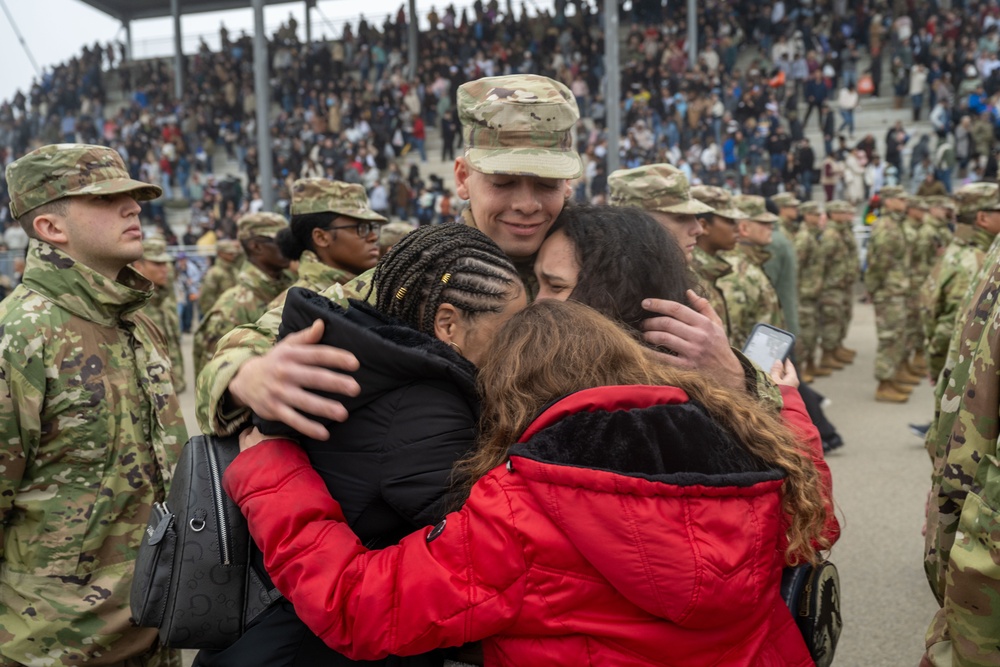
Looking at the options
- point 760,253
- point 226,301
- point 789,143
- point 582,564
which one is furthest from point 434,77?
point 582,564

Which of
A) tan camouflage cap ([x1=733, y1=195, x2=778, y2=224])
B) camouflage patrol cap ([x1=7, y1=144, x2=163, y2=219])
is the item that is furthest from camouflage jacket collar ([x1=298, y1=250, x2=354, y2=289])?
tan camouflage cap ([x1=733, y1=195, x2=778, y2=224])

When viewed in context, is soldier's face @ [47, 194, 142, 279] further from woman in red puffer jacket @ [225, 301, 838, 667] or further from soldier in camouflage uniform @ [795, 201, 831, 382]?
soldier in camouflage uniform @ [795, 201, 831, 382]

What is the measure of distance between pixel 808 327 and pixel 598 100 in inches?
520

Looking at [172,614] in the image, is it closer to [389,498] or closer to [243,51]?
[389,498]

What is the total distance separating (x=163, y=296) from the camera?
9.17m

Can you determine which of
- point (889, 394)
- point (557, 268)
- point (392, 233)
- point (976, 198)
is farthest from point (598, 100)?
point (557, 268)

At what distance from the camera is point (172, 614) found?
1.63m

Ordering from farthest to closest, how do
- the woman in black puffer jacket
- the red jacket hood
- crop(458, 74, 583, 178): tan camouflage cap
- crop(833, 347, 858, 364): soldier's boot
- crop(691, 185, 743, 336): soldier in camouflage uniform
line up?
crop(833, 347, 858, 364): soldier's boot
crop(691, 185, 743, 336): soldier in camouflage uniform
crop(458, 74, 583, 178): tan camouflage cap
the woman in black puffer jacket
the red jacket hood

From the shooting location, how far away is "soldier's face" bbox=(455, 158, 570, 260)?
214cm

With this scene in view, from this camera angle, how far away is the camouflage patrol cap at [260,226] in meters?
6.58

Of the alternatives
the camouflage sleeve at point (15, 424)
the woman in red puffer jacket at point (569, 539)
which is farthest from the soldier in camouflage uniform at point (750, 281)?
the woman in red puffer jacket at point (569, 539)

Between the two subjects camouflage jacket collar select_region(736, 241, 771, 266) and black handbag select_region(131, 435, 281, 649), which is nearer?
black handbag select_region(131, 435, 281, 649)

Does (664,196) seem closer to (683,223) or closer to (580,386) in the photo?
(683,223)

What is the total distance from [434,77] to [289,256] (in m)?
21.6
